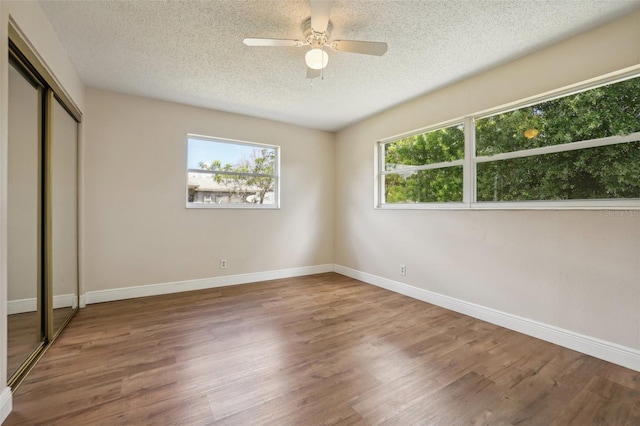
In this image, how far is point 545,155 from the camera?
254 cm

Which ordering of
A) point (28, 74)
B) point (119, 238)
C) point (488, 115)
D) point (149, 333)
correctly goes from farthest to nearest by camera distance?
1. point (119, 238)
2. point (488, 115)
3. point (149, 333)
4. point (28, 74)

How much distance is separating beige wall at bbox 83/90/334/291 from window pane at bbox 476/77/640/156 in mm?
2907

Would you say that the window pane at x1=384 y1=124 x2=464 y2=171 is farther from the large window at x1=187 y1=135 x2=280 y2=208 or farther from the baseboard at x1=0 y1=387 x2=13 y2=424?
the baseboard at x1=0 y1=387 x2=13 y2=424

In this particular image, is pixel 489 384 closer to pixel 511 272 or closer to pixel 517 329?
pixel 517 329

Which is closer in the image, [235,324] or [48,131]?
[48,131]

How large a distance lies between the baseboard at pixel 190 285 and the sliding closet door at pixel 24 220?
119 centimetres

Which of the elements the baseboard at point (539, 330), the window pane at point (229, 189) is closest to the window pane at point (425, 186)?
the baseboard at point (539, 330)

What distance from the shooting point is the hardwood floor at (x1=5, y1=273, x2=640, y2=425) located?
1.55 m

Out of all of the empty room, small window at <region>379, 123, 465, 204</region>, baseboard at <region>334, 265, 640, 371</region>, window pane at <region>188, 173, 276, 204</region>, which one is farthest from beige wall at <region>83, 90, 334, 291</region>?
baseboard at <region>334, 265, 640, 371</region>

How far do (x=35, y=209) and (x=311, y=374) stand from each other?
2449 millimetres

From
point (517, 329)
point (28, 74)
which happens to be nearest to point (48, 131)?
point (28, 74)

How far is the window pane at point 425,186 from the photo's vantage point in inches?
129

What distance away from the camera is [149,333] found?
2.54 m

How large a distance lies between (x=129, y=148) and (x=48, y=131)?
1.24 m
